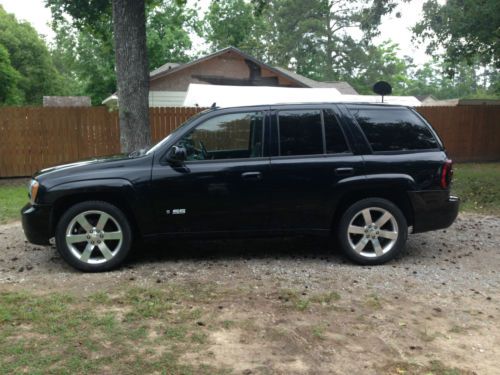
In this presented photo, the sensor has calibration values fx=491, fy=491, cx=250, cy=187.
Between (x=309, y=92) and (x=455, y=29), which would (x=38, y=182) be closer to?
(x=309, y=92)

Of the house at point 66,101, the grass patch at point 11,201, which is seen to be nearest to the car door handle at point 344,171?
the grass patch at point 11,201

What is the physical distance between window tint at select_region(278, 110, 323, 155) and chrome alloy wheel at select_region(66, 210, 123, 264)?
2.02 m

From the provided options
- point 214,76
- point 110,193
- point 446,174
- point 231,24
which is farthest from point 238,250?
point 231,24

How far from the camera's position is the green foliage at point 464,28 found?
12336 mm

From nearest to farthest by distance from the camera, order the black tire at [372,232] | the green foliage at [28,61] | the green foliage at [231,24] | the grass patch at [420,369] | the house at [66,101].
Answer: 1. the grass patch at [420,369]
2. the black tire at [372,232]
3. the house at [66,101]
4. the green foliage at [28,61]
5. the green foliage at [231,24]

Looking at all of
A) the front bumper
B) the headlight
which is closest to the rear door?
the front bumper

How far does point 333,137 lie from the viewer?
5.51 m

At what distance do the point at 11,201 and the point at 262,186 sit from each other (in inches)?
259

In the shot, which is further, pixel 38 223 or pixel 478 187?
pixel 478 187

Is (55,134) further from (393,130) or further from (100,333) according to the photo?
(100,333)

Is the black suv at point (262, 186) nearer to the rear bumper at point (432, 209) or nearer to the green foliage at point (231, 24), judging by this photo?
the rear bumper at point (432, 209)

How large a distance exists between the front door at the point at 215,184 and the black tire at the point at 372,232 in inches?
35.7

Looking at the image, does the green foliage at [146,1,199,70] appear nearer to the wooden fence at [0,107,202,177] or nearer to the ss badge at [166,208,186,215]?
the wooden fence at [0,107,202,177]

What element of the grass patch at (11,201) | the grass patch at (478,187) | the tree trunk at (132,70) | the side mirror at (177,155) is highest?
the tree trunk at (132,70)
